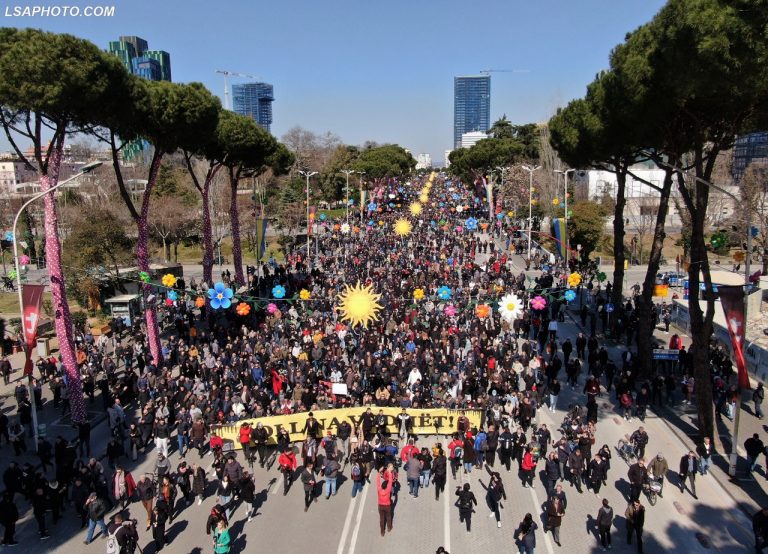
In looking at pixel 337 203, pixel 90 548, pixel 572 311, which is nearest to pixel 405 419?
pixel 90 548

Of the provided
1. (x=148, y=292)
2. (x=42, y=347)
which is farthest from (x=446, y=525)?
(x=42, y=347)

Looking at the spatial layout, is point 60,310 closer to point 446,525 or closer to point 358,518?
point 358,518

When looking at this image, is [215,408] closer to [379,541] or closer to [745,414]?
[379,541]

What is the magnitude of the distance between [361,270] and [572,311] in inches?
466

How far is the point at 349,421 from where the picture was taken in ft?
49.9

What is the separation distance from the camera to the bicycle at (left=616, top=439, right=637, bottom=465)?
14171mm

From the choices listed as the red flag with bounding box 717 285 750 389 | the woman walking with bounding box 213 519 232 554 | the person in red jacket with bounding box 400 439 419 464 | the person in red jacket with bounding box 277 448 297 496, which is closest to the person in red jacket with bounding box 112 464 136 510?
the person in red jacket with bounding box 277 448 297 496

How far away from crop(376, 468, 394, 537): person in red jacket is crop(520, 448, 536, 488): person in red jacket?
131 inches

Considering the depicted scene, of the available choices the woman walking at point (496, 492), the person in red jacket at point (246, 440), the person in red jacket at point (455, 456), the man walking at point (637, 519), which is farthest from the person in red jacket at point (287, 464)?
the man walking at point (637, 519)

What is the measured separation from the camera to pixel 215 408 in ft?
52.2

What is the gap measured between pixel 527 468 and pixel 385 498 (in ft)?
12.1

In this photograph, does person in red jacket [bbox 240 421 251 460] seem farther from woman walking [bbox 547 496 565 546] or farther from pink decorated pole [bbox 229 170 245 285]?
pink decorated pole [bbox 229 170 245 285]

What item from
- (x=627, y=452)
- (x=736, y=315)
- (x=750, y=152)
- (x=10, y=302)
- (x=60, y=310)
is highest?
(x=750, y=152)

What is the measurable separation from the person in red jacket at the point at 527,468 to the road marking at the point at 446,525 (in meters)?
1.84
